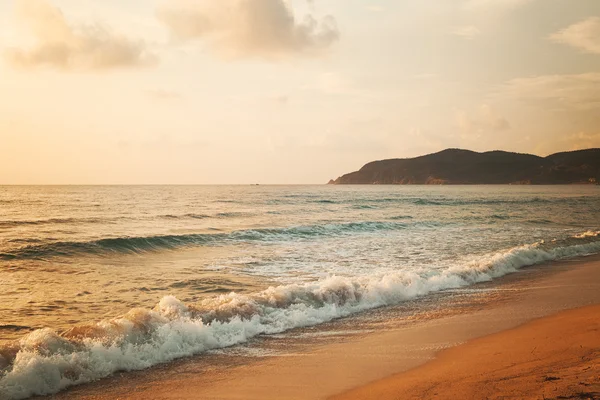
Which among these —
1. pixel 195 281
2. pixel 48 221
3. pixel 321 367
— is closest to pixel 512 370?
pixel 321 367

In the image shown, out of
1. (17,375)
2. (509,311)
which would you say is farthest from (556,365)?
(17,375)

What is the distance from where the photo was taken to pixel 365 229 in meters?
29.2

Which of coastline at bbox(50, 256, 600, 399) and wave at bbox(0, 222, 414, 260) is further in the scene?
wave at bbox(0, 222, 414, 260)

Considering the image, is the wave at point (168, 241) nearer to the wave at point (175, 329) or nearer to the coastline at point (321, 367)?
the wave at point (175, 329)

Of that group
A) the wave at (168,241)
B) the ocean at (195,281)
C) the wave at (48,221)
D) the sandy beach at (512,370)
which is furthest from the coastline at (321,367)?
the wave at (48,221)

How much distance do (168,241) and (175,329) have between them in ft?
49.8

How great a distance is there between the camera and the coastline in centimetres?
516

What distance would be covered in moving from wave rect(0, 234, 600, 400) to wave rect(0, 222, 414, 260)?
39.5ft

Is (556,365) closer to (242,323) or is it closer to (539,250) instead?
Answer: (242,323)

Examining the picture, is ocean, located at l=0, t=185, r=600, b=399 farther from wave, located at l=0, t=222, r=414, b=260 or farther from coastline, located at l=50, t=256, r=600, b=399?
coastline, located at l=50, t=256, r=600, b=399

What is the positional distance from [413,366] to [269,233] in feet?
66.5

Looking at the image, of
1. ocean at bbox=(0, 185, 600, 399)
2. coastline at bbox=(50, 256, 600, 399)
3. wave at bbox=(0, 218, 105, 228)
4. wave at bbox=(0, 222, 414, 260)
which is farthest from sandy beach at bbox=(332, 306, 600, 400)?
wave at bbox=(0, 218, 105, 228)

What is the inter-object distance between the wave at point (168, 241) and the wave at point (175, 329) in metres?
12.0

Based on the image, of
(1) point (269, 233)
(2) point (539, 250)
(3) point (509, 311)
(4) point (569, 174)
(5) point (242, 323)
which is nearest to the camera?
(5) point (242, 323)
